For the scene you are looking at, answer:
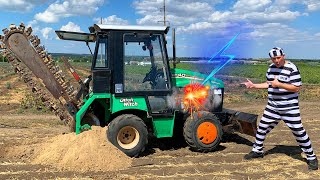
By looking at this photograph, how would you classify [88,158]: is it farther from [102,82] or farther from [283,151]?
[283,151]

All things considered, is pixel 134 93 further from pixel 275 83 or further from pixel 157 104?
pixel 275 83

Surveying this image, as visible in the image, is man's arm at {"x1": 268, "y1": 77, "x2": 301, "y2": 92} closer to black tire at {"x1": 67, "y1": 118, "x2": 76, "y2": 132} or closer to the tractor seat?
the tractor seat

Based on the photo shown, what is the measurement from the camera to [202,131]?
749 centimetres

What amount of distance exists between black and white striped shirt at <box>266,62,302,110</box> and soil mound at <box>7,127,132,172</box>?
9.29ft

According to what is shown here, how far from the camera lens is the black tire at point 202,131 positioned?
7.45 metres

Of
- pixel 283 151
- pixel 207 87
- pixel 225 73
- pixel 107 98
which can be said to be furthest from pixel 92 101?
pixel 283 151

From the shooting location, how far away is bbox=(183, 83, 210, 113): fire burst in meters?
7.70

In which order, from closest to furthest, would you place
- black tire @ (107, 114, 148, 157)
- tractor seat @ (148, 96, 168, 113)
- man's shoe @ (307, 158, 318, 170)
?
1. man's shoe @ (307, 158, 318, 170)
2. black tire @ (107, 114, 148, 157)
3. tractor seat @ (148, 96, 168, 113)

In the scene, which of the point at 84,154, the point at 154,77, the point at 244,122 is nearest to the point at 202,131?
the point at 244,122

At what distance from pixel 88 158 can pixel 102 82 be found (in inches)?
56.1

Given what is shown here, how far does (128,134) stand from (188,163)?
4.11ft

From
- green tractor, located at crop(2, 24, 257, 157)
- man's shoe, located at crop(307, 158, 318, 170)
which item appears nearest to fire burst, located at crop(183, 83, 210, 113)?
green tractor, located at crop(2, 24, 257, 157)

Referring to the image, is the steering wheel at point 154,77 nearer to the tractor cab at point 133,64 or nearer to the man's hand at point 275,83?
the tractor cab at point 133,64

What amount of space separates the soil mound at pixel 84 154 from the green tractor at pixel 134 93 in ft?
0.68
